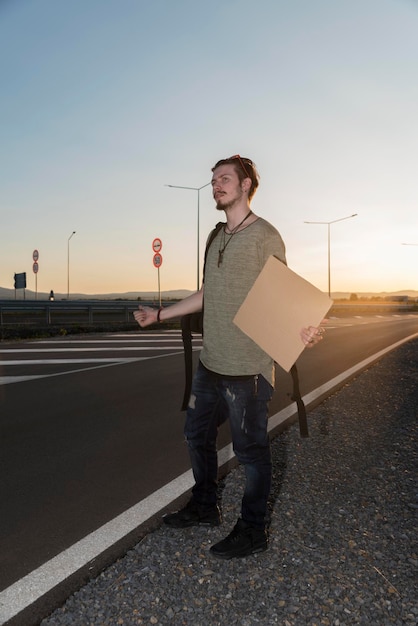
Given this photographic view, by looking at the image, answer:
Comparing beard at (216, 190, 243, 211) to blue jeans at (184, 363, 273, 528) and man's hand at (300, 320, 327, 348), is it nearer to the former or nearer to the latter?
man's hand at (300, 320, 327, 348)

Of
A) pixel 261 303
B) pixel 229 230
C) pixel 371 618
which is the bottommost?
pixel 371 618

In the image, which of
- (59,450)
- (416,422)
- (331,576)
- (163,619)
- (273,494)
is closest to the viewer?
(163,619)

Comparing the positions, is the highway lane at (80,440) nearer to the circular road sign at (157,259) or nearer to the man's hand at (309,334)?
the man's hand at (309,334)

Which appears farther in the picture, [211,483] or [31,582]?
[211,483]

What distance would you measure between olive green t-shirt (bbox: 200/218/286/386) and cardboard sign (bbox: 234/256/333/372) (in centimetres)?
9

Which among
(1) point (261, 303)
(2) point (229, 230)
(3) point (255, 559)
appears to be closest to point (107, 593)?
(3) point (255, 559)

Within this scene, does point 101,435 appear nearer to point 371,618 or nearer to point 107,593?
point 107,593

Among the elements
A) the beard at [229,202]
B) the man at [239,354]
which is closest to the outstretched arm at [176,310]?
the man at [239,354]

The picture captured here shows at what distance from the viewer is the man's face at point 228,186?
9.59 ft

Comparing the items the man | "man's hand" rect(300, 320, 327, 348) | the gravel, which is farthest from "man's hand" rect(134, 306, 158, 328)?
the gravel

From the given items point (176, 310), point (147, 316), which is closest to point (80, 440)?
point (147, 316)

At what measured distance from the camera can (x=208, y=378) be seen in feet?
9.92

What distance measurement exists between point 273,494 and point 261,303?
155 centimetres

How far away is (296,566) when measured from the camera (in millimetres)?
2750
